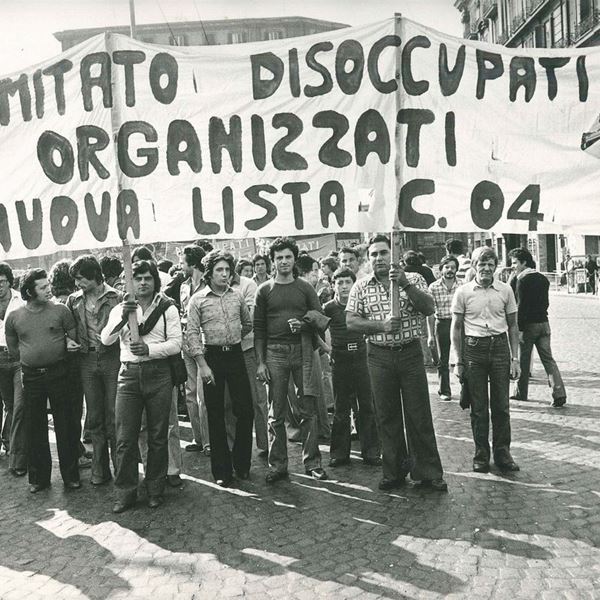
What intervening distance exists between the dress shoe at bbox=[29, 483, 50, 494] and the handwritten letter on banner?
7.31 feet

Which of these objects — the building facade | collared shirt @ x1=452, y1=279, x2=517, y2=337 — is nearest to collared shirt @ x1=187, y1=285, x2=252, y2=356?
collared shirt @ x1=452, y1=279, x2=517, y2=337

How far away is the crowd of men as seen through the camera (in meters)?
5.50

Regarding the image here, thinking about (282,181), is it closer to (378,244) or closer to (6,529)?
(378,244)

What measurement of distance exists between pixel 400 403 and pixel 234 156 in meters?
2.41

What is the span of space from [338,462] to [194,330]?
186 cm

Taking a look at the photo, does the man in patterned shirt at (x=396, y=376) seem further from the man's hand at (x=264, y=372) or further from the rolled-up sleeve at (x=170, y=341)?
the rolled-up sleeve at (x=170, y=341)

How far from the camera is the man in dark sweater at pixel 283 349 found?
5.95 meters

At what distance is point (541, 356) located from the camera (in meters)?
8.60

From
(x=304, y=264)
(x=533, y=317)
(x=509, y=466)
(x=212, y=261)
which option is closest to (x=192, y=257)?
(x=212, y=261)

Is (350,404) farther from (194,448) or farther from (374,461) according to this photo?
(194,448)

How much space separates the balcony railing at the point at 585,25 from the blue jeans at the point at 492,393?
34041 mm

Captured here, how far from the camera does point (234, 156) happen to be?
207 inches

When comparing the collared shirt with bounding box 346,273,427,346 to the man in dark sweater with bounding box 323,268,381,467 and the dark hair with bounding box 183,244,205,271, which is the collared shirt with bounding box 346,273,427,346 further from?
the dark hair with bounding box 183,244,205,271

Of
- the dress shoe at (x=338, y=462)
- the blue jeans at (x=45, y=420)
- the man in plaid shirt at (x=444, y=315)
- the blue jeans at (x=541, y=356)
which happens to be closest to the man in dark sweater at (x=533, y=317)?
the blue jeans at (x=541, y=356)
